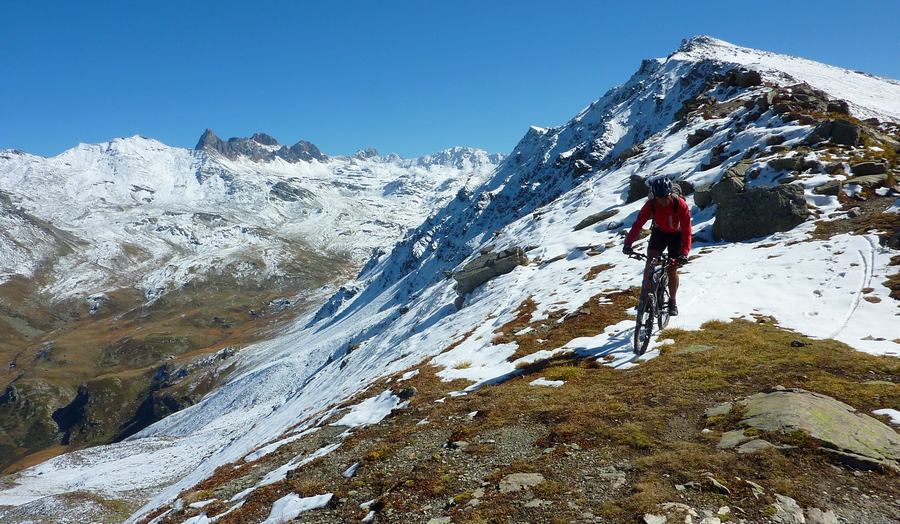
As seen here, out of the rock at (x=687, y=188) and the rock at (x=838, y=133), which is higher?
the rock at (x=838, y=133)

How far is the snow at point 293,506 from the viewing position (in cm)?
942

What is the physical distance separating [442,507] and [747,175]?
36227 millimetres

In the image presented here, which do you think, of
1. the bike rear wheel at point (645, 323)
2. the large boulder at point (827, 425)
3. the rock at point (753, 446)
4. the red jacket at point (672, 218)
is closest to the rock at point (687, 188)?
the red jacket at point (672, 218)

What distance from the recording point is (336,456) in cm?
1234

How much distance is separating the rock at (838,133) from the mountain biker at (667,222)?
1242 inches

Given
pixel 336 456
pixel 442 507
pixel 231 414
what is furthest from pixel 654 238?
pixel 231 414

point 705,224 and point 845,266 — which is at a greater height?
point 705,224

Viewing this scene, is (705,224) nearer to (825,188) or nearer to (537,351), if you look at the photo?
(825,188)

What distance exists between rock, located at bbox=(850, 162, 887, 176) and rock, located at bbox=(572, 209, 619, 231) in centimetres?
1763

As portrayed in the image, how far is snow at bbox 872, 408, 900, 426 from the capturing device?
837 cm

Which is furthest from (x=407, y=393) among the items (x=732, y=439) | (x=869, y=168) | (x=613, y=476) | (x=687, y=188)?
(x=687, y=188)

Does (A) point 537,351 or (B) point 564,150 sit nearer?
(A) point 537,351

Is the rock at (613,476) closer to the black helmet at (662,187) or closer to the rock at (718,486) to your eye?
the rock at (718,486)

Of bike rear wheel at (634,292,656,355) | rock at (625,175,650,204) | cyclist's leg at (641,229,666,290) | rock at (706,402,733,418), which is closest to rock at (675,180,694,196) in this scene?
rock at (625,175,650,204)
